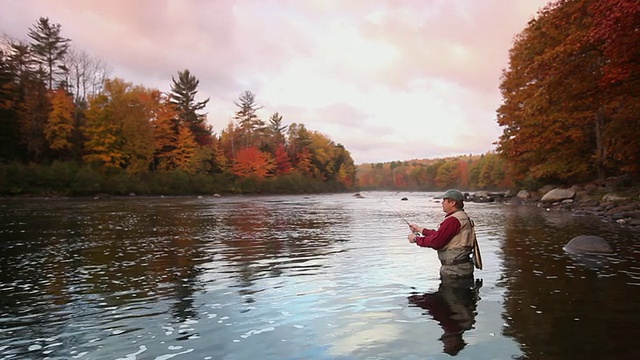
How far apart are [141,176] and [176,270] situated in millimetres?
57248

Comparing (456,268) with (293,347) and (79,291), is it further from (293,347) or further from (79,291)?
(79,291)

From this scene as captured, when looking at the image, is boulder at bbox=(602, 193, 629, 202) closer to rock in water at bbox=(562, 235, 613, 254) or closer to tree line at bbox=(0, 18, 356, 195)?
rock in water at bbox=(562, 235, 613, 254)

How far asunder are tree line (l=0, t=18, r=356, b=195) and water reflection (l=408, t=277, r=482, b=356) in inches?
2073

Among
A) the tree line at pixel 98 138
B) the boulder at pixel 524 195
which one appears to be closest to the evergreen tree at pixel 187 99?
the tree line at pixel 98 138

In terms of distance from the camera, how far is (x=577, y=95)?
21.3m

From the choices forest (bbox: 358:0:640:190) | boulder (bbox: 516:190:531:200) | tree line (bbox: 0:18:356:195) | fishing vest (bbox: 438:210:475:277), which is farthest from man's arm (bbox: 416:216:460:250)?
tree line (bbox: 0:18:356:195)

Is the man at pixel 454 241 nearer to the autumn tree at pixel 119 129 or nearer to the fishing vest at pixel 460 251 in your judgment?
the fishing vest at pixel 460 251

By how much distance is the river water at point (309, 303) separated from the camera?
5078 millimetres

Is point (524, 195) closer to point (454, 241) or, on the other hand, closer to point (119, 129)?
point (454, 241)

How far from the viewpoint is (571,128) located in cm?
3250

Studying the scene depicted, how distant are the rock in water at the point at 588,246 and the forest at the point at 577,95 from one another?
7188 millimetres

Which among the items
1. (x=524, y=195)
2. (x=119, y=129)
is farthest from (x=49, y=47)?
(x=524, y=195)

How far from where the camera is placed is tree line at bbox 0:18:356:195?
52.3 metres

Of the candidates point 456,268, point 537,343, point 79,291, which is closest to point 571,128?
point 456,268
